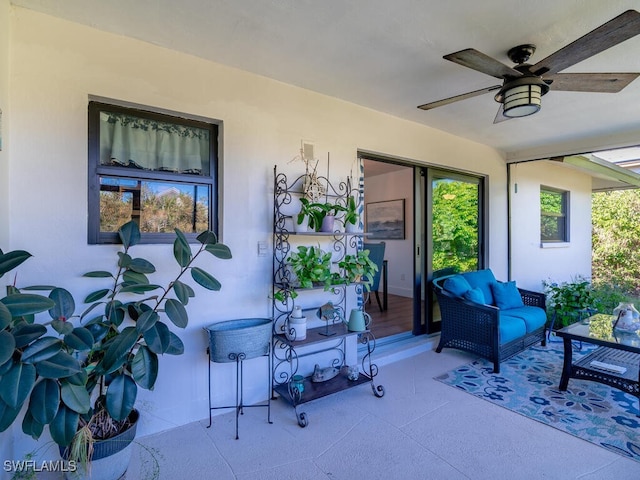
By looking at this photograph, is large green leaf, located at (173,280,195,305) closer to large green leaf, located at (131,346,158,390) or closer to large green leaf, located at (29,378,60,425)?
large green leaf, located at (131,346,158,390)

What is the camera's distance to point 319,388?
8.39 feet

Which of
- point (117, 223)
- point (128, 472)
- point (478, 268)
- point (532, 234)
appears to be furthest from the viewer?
point (532, 234)

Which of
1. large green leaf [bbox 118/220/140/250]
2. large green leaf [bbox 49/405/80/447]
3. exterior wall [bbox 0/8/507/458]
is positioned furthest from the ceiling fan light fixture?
large green leaf [bbox 49/405/80/447]

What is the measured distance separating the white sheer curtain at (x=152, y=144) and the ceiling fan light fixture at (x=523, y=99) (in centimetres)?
200

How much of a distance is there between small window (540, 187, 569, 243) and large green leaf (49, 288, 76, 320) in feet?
20.7

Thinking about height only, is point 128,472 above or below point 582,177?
below

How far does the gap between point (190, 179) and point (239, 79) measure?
0.83m

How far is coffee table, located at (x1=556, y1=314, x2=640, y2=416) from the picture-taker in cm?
248

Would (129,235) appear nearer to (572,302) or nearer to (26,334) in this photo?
(26,334)

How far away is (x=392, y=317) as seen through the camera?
189 inches

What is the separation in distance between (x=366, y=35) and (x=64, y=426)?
249cm

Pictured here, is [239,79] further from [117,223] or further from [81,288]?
[81,288]

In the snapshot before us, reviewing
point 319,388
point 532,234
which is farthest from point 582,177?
point 319,388

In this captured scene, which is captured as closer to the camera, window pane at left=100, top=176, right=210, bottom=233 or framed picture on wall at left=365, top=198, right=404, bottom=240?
window pane at left=100, top=176, right=210, bottom=233
